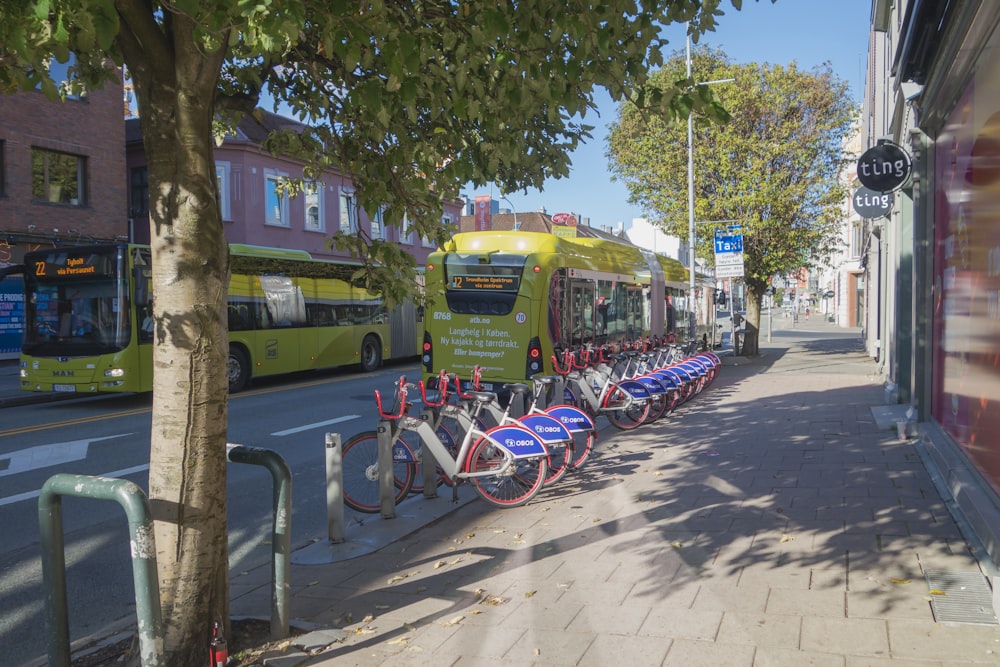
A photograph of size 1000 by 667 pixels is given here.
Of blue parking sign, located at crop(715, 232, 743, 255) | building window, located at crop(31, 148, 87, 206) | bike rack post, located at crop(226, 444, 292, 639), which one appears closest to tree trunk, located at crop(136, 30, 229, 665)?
bike rack post, located at crop(226, 444, 292, 639)

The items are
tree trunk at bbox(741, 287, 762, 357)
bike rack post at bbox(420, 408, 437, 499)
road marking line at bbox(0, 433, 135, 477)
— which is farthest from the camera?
tree trunk at bbox(741, 287, 762, 357)

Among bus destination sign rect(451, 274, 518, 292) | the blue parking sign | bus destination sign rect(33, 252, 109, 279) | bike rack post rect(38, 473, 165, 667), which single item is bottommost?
bike rack post rect(38, 473, 165, 667)

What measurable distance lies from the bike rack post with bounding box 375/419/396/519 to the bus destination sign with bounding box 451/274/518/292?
5.67 m

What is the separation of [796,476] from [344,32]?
5.65 meters

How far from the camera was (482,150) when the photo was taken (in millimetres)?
5055

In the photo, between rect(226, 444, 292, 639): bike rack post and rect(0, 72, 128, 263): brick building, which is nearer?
rect(226, 444, 292, 639): bike rack post

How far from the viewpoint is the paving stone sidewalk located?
12.8ft

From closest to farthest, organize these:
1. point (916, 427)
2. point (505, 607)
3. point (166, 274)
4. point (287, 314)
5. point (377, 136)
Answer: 1. point (166, 274)
2. point (505, 607)
3. point (377, 136)
4. point (916, 427)
5. point (287, 314)

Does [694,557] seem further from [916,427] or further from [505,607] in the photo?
[916,427]

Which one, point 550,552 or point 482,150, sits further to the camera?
point 550,552

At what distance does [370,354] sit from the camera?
21.7 metres

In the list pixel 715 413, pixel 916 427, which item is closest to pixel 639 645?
pixel 916 427

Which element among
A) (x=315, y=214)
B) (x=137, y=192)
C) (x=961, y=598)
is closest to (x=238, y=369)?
(x=961, y=598)

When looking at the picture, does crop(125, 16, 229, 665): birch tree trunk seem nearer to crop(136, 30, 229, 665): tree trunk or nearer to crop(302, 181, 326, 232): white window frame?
crop(136, 30, 229, 665): tree trunk
